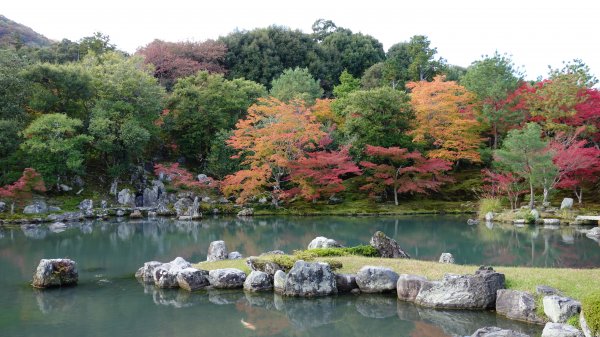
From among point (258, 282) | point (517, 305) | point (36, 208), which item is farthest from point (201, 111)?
point (517, 305)

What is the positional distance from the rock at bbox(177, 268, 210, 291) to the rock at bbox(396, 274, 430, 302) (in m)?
4.01

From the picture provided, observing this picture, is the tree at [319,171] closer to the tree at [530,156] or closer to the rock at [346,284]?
the tree at [530,156]

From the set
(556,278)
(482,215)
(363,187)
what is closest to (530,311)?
(556,278)

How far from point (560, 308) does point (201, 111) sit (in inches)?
1093

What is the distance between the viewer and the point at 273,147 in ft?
92.1

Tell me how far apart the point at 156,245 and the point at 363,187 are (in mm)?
14084

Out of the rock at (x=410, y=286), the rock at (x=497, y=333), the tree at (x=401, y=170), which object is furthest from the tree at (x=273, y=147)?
the rock at (x=497, y=333)

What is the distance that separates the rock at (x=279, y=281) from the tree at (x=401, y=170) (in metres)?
18.3

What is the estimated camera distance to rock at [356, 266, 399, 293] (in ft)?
32.5

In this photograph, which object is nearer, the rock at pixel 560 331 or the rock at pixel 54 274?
the rock at pixel 560 331

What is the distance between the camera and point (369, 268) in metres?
10.1

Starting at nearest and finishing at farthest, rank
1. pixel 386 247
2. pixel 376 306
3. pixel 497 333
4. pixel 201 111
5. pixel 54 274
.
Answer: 1. pixel 497 333
2. pixel 376 306
3. pixel 54 274
4. pixel 386 247
5. pixel 201 111

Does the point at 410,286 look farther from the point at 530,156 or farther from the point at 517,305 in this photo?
the point at 530,156

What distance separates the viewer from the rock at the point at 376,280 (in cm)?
991
